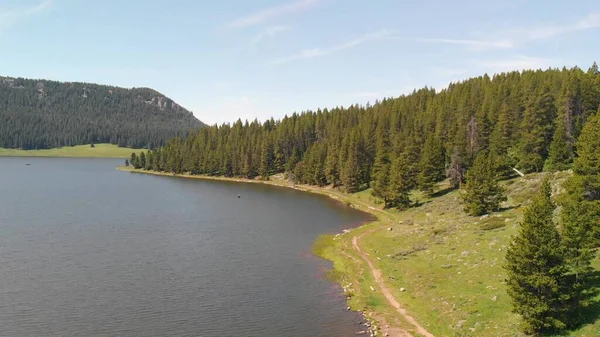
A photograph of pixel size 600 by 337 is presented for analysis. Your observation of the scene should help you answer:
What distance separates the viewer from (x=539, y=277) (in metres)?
37.3

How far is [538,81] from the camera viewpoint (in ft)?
563

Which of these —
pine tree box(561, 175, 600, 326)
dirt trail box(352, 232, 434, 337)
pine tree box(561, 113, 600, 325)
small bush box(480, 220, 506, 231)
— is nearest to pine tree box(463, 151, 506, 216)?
small bush box(480, 220, 506, 231)

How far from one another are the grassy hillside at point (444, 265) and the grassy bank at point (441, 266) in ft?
0.30

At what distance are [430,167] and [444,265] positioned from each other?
196 ft

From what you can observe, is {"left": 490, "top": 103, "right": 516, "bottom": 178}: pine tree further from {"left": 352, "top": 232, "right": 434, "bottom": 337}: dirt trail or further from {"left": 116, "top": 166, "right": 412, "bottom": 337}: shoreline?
{"left": 352, "top": 232, "right": 434, "bottom": 337}: dirt trail

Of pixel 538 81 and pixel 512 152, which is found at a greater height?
pixel 538 81

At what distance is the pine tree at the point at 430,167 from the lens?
116688mm

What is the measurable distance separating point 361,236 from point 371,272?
→ 22284 mm

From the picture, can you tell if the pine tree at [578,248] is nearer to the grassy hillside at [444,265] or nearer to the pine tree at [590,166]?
the grassy hillside at [444,265]

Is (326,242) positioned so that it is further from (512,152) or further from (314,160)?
(314,160)

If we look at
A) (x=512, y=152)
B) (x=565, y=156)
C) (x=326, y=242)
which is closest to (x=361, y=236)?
(x=326, y=242)

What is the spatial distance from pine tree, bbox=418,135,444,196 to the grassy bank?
12.6 metres

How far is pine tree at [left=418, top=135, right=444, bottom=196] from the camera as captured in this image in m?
117

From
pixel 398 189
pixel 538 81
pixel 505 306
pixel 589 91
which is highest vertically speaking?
pixel 538 81
